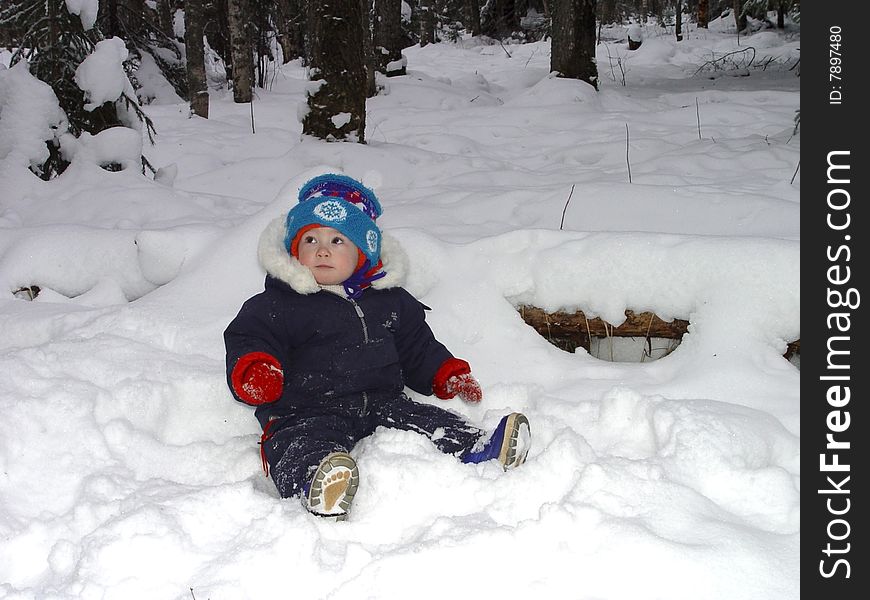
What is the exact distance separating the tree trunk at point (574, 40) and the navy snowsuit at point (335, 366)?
7.08 meters

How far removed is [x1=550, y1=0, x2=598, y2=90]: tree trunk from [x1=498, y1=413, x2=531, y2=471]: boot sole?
762 centimetres

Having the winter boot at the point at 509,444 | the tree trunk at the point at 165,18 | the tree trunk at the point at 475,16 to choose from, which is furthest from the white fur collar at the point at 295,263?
the tree trunk at the point at 475,16

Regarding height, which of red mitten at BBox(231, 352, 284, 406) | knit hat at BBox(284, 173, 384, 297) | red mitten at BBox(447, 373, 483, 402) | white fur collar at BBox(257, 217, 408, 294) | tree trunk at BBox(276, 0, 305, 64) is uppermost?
tree trunk at BBox(276, 0, 305, 64)

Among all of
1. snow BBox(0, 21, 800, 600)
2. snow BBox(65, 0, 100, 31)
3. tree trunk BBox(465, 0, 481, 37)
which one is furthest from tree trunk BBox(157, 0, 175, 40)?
tree trunk BBox(465, 0, 481, 37)

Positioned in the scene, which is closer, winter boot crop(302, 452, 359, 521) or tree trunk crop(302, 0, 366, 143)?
winter boot crop(302, 452, 359, 521)

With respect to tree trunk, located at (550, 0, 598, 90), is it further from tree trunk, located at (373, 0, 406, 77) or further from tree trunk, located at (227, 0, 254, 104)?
tree trunk, located at (227, 0, 254, 104)

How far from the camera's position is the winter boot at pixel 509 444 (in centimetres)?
Answer: 240

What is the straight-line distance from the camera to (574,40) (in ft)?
29.8

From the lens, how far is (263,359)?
8.46ft

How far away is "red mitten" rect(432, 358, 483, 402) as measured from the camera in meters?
2.87

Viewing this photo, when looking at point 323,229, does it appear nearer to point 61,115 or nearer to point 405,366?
point 405,366

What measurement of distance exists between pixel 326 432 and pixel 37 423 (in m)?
1.04

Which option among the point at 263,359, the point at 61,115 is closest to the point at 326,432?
the point at 263,359

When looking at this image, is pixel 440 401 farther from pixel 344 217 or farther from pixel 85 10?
pixel 85 10
